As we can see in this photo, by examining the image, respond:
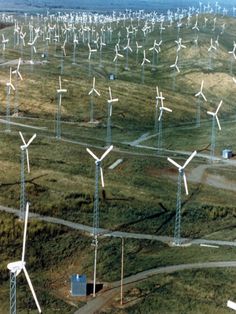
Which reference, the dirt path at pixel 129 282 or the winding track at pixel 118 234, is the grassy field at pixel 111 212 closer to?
the dirt path at pixel 129 282

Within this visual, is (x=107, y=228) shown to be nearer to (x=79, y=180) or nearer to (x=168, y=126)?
(x=79, y=180)

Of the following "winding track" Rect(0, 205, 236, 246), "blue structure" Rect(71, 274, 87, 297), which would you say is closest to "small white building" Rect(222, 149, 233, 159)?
"winding track" Rect(0, 205, 236, 246)

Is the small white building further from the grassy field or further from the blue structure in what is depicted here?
the blue structure

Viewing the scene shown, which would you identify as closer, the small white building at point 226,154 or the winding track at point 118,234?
the winding track at point 118,234

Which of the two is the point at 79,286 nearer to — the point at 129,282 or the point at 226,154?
the point at 129,282

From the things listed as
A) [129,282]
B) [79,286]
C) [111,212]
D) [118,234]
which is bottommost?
[111,212]

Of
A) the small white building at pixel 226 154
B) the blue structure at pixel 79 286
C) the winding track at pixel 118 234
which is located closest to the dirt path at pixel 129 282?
the blue structure at pixel 79 286

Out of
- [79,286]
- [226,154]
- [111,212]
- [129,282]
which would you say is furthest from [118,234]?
[226,154]

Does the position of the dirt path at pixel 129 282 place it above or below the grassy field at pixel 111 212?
above

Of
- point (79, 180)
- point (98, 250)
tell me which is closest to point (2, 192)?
point (79, 180)
